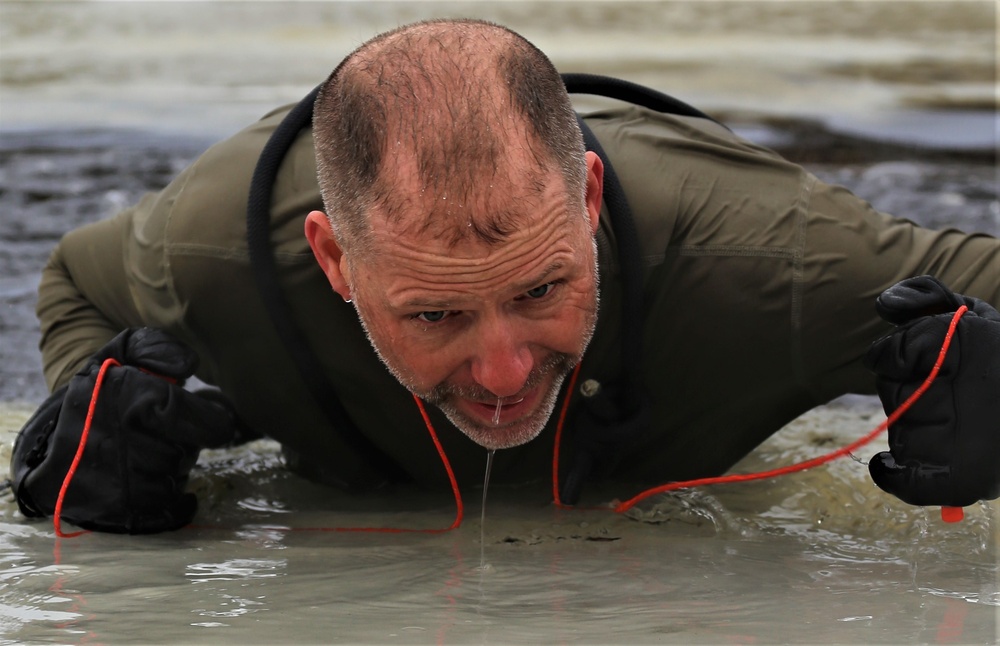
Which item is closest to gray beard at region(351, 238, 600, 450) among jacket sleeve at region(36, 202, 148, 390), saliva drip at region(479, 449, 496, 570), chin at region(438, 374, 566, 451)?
chin at region(438, 374, 566, 451)

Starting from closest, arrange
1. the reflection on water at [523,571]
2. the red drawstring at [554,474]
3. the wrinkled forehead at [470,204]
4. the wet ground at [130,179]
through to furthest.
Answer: the reflection on water at [523,571]
the wrinkled forehead at [470,204]
the red drawstring at [554,474]
the wet ground at [130,179]

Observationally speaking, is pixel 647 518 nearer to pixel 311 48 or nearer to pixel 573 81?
pixel 573 81

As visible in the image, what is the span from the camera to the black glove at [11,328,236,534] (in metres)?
2.83

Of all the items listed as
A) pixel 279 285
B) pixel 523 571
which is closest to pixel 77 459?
pixel 279 285

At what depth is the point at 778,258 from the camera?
2.78 metres

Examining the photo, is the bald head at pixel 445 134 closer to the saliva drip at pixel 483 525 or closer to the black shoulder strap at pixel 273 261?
the black shoulder strap at pixel 273 261

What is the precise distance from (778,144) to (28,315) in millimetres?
3947

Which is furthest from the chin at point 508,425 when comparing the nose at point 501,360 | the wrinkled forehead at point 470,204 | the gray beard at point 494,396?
the wrinkled forehead at point 470,204

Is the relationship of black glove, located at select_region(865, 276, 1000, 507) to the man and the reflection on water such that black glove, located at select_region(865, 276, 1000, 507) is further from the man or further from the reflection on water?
the reflection on water

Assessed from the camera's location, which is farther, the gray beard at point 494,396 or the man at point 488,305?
the gray beard at point 494,396

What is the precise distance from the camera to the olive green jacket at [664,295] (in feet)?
9.14

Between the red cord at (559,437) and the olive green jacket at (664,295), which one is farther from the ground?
the olive green jacket at (664,295)

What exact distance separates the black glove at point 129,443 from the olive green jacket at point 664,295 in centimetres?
13

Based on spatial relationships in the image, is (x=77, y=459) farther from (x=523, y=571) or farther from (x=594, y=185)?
(x=594, y=185)
